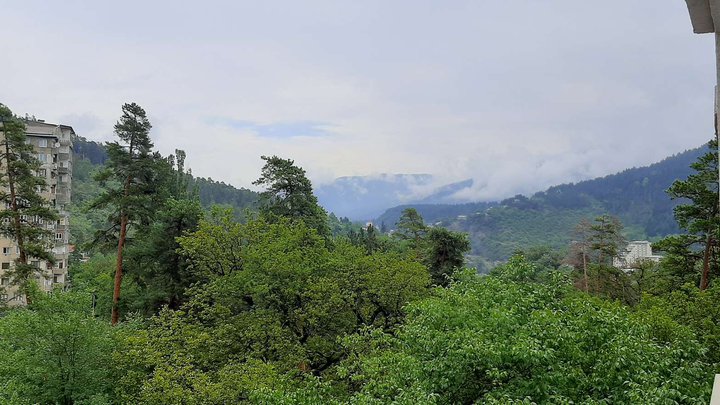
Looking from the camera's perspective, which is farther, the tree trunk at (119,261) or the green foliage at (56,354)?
the tree trunk at (119,261)

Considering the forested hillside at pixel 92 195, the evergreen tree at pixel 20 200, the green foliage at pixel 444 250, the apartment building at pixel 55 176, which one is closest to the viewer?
the evergreen tree at pixel 20 200

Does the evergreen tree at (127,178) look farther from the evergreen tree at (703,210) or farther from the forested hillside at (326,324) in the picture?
the evergreen tree at (703,210)

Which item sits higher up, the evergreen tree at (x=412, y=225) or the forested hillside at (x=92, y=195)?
the forested hillside at (x=92, y=195)

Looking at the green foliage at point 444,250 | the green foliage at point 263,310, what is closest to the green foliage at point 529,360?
the green foliage at point 263,310

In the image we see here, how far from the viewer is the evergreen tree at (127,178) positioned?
108ft

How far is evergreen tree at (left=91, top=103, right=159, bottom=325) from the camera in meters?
33.0

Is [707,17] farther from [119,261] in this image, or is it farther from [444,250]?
[444,250]

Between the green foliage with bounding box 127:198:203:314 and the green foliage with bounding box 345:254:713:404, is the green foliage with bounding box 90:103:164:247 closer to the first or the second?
the green foliage with bounding box 127:198:203:314

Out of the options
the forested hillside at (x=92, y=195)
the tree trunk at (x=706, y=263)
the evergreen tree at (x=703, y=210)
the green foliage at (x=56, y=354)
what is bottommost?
the green foliage at (x=56, y=354)

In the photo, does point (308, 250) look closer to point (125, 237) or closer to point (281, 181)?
point (125, 237)

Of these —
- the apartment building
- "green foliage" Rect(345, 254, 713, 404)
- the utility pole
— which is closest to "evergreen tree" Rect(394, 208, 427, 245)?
the apartment building

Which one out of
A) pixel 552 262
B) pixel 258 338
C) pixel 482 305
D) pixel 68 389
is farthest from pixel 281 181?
pixel 552 262

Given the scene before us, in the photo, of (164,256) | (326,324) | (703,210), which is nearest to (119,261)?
(164,256)

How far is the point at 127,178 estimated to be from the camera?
33.8m
